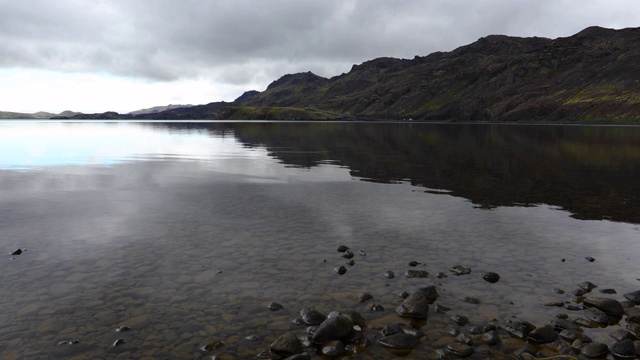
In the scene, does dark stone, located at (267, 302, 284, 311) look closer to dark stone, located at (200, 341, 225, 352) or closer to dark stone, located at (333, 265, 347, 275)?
dark stone, located at (200, 341, 225, 352)

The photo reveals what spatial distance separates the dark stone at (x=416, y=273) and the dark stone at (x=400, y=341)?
5.05 meters

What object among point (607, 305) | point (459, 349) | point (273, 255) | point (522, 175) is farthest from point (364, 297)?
point (522, 175)

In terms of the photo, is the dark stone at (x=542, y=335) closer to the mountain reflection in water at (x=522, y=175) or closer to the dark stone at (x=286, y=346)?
the dark stone at (x=286, y=346)

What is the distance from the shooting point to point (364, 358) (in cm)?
1273

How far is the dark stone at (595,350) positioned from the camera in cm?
1270

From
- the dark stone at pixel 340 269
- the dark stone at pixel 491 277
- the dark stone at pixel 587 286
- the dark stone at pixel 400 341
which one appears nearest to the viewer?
the dark stone at pixel 400 341

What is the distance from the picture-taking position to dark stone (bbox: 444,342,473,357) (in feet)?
42.1

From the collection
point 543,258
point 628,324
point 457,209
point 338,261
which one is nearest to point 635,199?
point 457,209

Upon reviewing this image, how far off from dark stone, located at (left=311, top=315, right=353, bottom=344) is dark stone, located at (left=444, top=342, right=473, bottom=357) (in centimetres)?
309

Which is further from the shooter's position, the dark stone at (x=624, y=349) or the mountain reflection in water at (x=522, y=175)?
the mountain reflection in water at (x=522, y=175)

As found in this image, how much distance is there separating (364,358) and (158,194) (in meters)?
28.1

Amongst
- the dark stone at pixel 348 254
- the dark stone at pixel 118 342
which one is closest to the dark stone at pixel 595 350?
the dark stone at pixel 348 254

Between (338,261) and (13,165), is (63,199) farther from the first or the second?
(13,165)

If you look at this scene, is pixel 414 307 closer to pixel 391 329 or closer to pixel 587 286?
pixel 391 329
